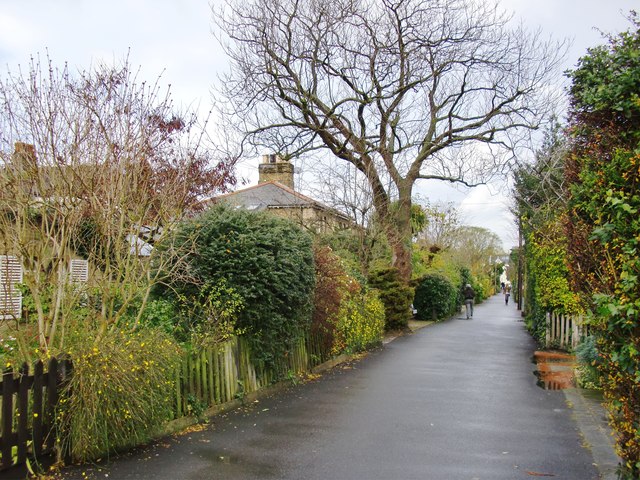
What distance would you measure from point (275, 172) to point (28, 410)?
29.8m

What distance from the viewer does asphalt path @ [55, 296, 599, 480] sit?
584cm

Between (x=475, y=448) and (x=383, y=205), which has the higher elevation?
(x=383, y=205)

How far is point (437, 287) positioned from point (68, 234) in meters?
24.2

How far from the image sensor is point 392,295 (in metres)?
21.8

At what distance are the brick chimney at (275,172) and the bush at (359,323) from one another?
17259mm

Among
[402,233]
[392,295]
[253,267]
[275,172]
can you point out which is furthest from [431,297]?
[253,267]

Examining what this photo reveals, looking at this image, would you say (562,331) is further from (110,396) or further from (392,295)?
(110,396)

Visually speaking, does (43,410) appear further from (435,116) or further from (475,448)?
(435,116)

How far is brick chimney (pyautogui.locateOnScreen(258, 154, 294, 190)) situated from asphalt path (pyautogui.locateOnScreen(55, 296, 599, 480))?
23.1 m

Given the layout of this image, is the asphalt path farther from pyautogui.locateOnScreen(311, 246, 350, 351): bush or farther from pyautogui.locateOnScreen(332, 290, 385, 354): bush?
pyautogui.locateOnScreen(332, 290, 385, 354): bush

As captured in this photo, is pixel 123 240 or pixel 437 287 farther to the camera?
pixel 437 287

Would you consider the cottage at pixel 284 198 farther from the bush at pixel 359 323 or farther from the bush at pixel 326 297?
the bush at pixel 326 297

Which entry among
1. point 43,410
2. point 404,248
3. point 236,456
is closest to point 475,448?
point 236,456

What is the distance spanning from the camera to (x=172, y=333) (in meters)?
8.15
